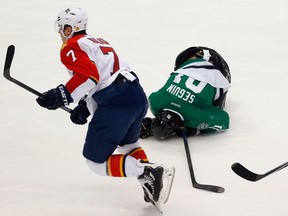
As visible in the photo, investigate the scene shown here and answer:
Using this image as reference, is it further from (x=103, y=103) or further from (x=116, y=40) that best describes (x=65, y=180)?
(x=116, y=40)

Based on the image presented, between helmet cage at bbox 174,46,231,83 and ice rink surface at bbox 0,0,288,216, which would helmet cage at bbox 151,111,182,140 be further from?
helmet cage at bbox 174,46,231,83

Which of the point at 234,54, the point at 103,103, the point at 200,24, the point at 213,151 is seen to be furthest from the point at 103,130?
the point at 200,24

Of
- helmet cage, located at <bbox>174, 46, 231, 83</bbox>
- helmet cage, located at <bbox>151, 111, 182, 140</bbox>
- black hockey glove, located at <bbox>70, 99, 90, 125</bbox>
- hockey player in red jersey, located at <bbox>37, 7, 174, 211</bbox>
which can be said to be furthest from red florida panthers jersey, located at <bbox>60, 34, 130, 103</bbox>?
helmet cage, located at <bbox>174, 46, 231, 83</bbox>

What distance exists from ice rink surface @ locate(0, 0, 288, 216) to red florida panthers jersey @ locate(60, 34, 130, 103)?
56 centimetres

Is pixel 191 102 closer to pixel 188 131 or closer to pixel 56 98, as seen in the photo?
pixel 188 131

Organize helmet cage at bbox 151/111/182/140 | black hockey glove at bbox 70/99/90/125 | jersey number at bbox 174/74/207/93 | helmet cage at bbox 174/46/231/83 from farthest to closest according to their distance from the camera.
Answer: helmet cage at bbox 174/46/231/83
jersey number at bbox 174/74/207/93
helmet cage at bbox 151/111/182/140
black hockey glove at bbox 70/99/90/125

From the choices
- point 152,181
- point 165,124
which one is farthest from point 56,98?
point 165,124

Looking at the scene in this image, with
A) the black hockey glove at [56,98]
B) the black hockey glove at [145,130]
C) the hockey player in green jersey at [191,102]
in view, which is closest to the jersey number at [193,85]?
the hockey player in green jersey at [191,102]

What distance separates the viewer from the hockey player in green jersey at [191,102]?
4090 millimetres

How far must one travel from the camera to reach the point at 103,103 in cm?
317

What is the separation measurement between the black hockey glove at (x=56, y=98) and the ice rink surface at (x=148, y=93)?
1.65ft

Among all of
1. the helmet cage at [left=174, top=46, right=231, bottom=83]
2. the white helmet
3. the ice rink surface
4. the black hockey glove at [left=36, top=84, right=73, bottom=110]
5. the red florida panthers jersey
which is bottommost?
the ice rink surface

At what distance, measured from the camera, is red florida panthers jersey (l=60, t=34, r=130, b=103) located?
120 inches

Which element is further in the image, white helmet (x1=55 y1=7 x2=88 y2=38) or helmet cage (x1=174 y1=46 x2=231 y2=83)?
helmet cage (x1=174 y1=46 x2=231 y2=83)
